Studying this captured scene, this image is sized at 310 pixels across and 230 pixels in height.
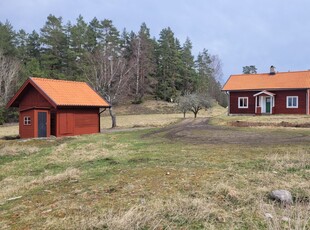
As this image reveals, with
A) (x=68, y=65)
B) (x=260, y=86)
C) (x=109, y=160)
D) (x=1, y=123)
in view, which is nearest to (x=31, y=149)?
(x=109, y=160)

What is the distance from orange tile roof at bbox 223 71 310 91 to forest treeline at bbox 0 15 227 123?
1101 cm

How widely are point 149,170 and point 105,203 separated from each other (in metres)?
2.61

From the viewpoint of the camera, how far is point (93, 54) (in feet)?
155

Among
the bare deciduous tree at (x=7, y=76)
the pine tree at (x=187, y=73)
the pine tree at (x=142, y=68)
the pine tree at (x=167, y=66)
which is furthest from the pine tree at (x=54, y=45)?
the pine tree at (x=187, y=73)

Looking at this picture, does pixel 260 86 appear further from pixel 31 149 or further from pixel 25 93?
pixel 31 149

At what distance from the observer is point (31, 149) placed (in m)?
13.9

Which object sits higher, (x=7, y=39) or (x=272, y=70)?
(x=7, y=39)

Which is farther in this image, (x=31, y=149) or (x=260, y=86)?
(x=260, y=86)

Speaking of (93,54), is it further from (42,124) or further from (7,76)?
(42,124)

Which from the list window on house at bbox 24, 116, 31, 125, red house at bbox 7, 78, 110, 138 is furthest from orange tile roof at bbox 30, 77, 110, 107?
window on house at bbox 24, 116, 31, 125

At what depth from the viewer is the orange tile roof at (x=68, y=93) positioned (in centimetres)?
2112

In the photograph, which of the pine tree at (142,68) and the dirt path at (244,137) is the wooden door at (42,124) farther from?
the pine tree at (142,68)

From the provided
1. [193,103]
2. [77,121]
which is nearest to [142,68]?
[193,103]

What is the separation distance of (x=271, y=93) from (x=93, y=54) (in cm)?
2799
